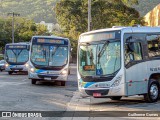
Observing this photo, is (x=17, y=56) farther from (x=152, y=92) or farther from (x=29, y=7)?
(x=29, y=7)

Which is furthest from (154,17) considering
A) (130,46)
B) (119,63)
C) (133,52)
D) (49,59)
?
(119,63)

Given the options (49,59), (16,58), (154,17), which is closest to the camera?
(49,59)

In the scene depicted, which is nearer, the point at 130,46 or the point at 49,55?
the point at 130,46

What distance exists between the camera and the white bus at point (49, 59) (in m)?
23.9

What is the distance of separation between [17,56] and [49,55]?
13.9 m

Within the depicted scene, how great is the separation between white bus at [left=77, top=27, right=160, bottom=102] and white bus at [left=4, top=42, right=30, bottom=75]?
21657 mm

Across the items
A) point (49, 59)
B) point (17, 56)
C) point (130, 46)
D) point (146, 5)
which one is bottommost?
point (17, 56)

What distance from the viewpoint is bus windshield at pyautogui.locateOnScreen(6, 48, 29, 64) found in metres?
37.3

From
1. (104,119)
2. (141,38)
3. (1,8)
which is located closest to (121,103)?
(141,38)

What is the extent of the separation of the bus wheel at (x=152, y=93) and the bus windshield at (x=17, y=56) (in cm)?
2300

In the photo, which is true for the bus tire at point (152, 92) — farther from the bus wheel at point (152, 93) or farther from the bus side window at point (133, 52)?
the bus side window at point (133, 52)

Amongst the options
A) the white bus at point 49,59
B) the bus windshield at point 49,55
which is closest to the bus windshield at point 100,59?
the white bus at point 49,59

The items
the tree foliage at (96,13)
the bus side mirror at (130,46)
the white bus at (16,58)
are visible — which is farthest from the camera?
the tree foliage at (96,13)

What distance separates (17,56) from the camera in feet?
124
